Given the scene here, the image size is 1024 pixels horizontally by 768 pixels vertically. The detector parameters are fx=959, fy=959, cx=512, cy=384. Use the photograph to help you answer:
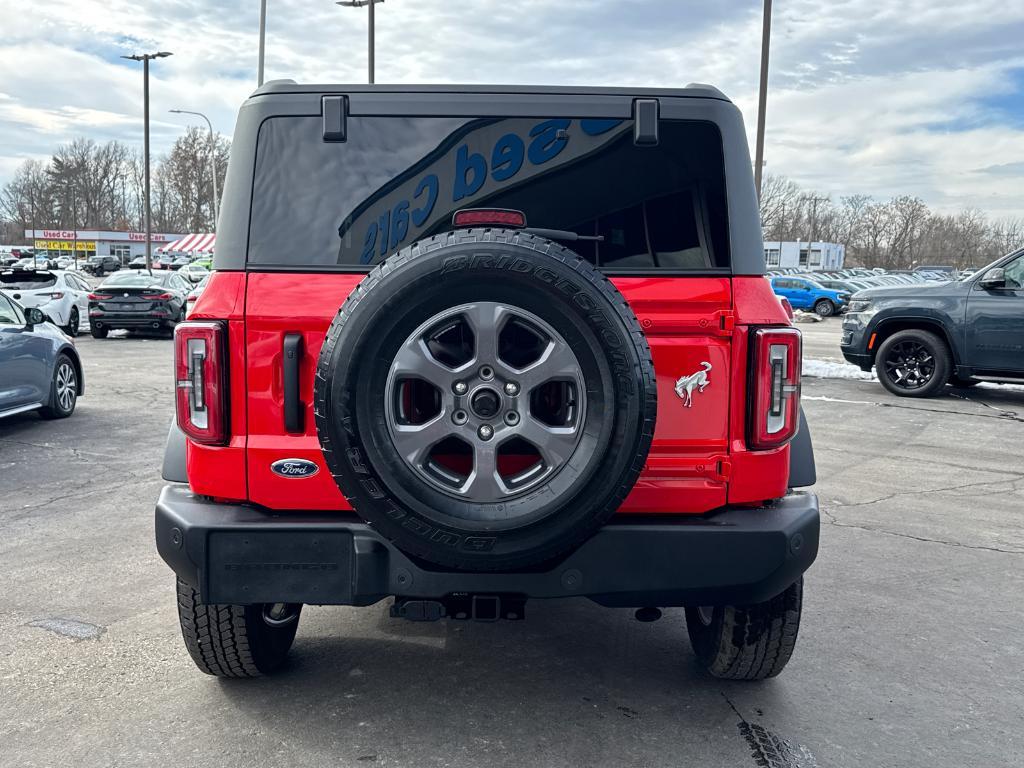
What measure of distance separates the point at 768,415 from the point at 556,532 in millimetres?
864

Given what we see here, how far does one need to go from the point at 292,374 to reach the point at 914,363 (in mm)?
11408

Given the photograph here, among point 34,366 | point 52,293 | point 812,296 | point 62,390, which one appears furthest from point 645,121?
point 812,296

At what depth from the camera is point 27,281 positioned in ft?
66.2

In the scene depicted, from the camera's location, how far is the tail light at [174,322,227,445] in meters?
3.08

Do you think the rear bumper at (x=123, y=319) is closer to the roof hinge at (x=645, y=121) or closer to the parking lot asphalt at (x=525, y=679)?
the parking lot asphalt at (x=525, y=679)

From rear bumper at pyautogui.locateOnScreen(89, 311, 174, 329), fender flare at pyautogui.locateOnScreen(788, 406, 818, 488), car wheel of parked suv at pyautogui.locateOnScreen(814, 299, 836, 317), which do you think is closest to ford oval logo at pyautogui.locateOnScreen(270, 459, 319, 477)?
fender flare at pyautogui.locateOnScreen(788, 406, 818, 488)

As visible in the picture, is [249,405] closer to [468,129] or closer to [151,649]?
[468,129]

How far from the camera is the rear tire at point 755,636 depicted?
136 inches

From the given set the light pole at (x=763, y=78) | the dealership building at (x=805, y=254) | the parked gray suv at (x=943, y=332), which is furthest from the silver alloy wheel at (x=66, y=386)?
the dealership building at (x=805, y=254)

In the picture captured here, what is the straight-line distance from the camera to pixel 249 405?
3.10 m

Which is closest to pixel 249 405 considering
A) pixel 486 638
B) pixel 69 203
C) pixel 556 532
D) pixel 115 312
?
pixel 556 532

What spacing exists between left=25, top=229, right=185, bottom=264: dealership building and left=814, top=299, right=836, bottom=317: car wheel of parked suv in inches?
3563

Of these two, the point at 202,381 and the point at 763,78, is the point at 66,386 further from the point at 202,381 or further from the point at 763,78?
the point at 763,78

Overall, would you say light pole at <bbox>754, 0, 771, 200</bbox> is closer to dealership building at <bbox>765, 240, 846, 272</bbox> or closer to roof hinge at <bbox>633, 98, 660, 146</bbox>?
roof hinge at <bbox>633, 98, 660, 146</bbox>
